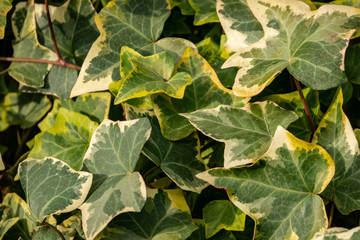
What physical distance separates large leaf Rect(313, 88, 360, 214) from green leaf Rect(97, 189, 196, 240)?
28 cm

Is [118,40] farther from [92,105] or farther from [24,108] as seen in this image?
[24,108]

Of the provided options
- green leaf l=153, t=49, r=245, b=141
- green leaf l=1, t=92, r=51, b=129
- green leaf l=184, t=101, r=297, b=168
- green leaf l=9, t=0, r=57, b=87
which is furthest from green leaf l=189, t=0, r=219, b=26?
green leaf l=1, t=92, r=51, b=129

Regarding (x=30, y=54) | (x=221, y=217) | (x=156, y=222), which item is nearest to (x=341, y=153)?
(x=221, y=217)

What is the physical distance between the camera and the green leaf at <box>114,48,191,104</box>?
0.72 metres

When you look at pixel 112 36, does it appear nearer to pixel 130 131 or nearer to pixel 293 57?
pixel 130 131

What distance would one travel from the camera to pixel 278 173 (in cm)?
66

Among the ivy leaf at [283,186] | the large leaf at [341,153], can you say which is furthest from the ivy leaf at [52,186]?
the large leaf at [341,153]

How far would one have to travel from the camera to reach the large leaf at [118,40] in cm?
84

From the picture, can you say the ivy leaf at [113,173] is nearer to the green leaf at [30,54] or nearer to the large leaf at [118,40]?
the large leaf at [118,40]

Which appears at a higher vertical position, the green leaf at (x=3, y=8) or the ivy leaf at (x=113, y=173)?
the green leaf at (x=3, y=8)

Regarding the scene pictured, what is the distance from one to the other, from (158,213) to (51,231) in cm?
25

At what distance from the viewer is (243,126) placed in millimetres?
721

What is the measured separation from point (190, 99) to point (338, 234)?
14.8 inches

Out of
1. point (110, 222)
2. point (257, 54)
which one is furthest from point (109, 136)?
point (257, 54)
